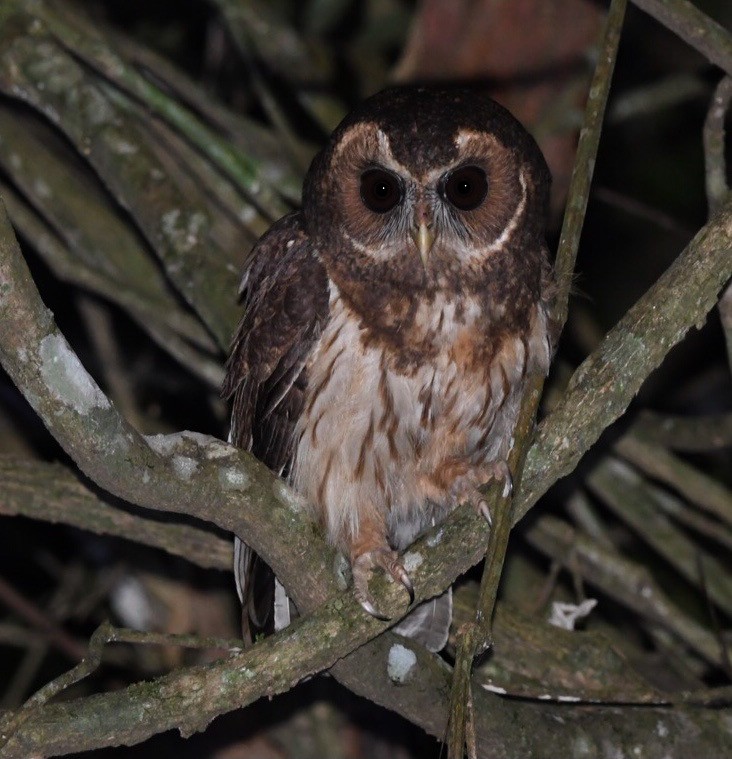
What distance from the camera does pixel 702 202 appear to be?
6488mm

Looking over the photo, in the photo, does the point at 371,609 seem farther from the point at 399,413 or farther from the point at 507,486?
the point at 399,413

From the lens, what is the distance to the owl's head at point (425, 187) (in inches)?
128

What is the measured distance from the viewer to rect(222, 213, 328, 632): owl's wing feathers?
11.0 ft

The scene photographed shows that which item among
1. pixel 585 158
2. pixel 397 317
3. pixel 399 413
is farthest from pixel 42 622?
pixel 585 158

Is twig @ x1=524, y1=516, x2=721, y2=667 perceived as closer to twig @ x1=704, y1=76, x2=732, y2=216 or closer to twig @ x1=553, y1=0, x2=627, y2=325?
twig @ x1=553, y1=0, x2=627, y2=325

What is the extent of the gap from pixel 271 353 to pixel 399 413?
1.22 feet

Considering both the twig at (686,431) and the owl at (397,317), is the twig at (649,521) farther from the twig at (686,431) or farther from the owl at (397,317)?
the owl at (397,317)

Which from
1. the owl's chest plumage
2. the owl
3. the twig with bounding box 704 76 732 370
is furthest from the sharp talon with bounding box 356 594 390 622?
the twig with bounding box 704 76 732 370

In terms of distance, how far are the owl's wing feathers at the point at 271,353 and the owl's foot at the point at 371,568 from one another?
0.37m

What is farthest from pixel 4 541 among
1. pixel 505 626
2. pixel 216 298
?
pixel 505 626

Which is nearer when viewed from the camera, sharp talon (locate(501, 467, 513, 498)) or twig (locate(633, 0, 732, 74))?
sharp talon (locate(501, 467, 513, 498))

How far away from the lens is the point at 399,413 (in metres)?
3.32

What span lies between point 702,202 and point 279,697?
3.37 meters

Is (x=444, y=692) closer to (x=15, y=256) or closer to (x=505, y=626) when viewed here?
(x=505, y=626)
